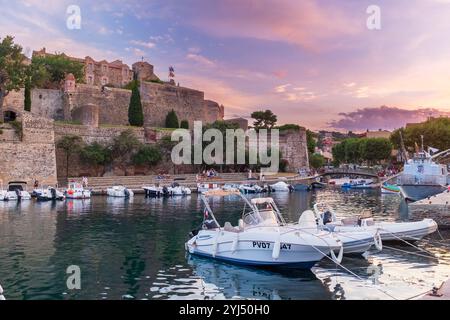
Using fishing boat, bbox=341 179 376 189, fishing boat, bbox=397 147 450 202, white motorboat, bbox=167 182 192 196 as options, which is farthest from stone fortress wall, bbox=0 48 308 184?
fishing boat, bbox=397 147 450 202

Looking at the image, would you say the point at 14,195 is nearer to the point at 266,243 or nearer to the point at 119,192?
the point at 119,192

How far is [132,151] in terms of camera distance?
58875 mm

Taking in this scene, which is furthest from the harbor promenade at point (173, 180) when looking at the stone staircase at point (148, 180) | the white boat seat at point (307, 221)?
the white boat seat at point (307, 221)

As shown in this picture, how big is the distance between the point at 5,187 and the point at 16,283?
33.7 metres

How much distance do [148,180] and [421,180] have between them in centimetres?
3060

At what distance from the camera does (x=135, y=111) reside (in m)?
67.4

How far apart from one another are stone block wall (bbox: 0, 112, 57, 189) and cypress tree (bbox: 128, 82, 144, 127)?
18.5m

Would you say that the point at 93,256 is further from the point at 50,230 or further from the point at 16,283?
the point at 50,230

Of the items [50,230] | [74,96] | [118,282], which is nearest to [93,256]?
[118,282]

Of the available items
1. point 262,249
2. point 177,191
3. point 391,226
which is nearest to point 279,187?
point 177,191

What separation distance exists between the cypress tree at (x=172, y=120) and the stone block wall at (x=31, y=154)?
24288mm

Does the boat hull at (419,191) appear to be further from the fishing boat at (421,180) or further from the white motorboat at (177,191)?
the white motorboat at (177,191)

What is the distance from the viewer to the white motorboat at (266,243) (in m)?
15.5

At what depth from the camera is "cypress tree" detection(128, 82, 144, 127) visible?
67.4 meters
